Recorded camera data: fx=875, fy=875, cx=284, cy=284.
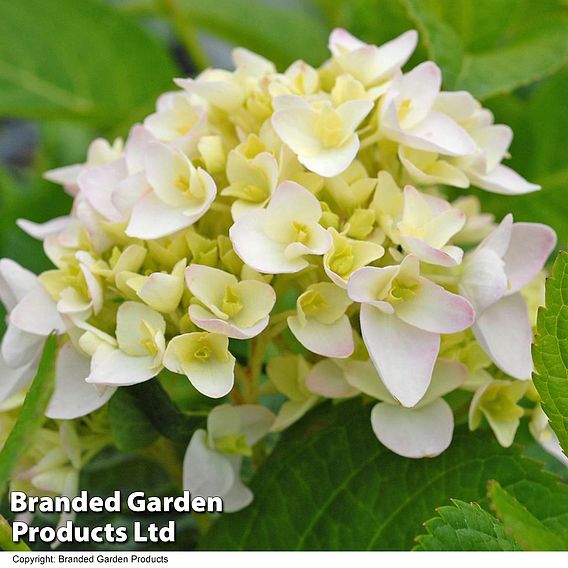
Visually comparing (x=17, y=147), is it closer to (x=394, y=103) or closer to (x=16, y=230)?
(x=16, y=230)

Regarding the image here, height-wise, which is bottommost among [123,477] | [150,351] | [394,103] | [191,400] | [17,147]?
[17,147]

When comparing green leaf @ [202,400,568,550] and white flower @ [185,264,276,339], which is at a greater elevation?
white flower @ [185,264,276,339]

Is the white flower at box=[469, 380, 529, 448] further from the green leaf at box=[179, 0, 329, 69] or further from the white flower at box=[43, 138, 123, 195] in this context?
the green leaf at box=[179, 0, 329, 69]

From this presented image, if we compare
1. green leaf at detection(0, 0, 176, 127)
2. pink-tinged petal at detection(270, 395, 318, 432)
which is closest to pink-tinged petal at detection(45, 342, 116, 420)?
pink-tinged petal at detection(270, 395, 318, 432)

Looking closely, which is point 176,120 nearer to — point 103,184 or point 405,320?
point 103,184

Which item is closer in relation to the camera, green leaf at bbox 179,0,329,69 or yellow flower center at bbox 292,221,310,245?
yellow flower center at bbox 292,221,310,245

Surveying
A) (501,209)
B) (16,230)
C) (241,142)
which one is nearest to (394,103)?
(241,142)
